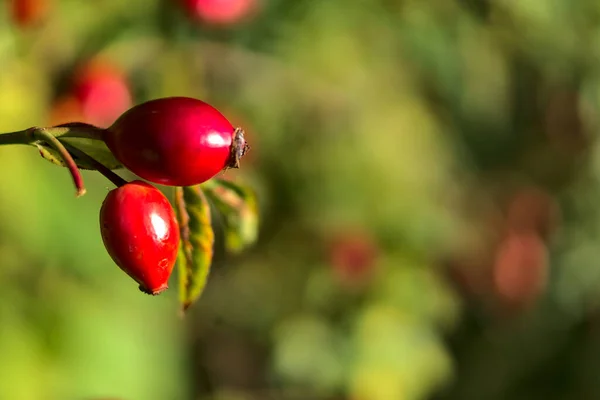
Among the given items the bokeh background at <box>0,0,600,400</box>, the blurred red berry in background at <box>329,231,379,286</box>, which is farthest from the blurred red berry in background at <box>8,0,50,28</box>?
the blurred red berry in background at <box>329,231,379,286</box>

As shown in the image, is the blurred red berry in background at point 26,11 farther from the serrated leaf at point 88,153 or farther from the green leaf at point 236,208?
the serrated leaf at point 88,153

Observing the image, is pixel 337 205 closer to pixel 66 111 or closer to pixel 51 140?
pixel 66 111

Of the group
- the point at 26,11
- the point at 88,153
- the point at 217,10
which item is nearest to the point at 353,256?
the point at 217,10

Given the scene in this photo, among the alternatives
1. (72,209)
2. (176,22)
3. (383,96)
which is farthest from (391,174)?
(72,209)

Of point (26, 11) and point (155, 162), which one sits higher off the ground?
point (155, 162)

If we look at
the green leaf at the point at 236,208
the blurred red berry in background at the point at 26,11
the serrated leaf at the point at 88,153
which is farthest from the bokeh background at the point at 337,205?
the serrated leaf at the point at 88,153

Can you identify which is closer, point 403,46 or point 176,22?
point 176,22

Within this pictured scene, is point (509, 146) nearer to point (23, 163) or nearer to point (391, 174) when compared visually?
point (391, 174)
